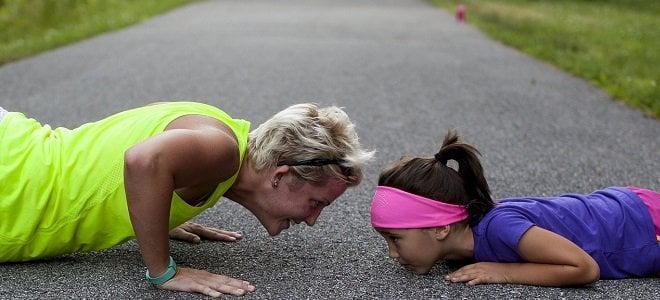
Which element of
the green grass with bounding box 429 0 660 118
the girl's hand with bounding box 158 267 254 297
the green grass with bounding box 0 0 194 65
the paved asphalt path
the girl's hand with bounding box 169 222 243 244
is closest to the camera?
the girl's hand with bounding box 158 267 254 297

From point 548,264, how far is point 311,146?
97 centimetres

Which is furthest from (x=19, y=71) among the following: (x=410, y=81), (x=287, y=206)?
(x=287, y=206)

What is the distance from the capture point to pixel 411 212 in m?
3.26

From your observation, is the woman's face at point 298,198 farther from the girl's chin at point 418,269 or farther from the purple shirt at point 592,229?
the purple shirt at point 592,229

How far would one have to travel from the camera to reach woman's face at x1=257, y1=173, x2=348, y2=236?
3182 millimetres

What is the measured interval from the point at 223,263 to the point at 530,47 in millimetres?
9698

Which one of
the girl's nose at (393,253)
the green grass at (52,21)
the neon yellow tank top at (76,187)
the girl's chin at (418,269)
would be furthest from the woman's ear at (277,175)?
the green grass at (52,21)

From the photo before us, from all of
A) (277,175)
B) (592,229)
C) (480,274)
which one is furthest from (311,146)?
(592,229)

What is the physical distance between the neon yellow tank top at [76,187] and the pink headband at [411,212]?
0.58m

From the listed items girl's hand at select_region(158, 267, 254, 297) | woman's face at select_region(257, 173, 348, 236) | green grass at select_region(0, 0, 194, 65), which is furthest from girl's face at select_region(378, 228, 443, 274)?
green grass at select_region(0, 0, 194, 65)

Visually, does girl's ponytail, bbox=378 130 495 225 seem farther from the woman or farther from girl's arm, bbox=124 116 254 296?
girl's arm, bbox=124 116 254 296

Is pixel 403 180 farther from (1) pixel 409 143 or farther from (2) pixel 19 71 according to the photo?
(2) pixel 19 71

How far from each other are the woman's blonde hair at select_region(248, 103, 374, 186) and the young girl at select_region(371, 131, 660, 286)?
0.81 feet

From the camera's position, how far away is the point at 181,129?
2.96 metres
